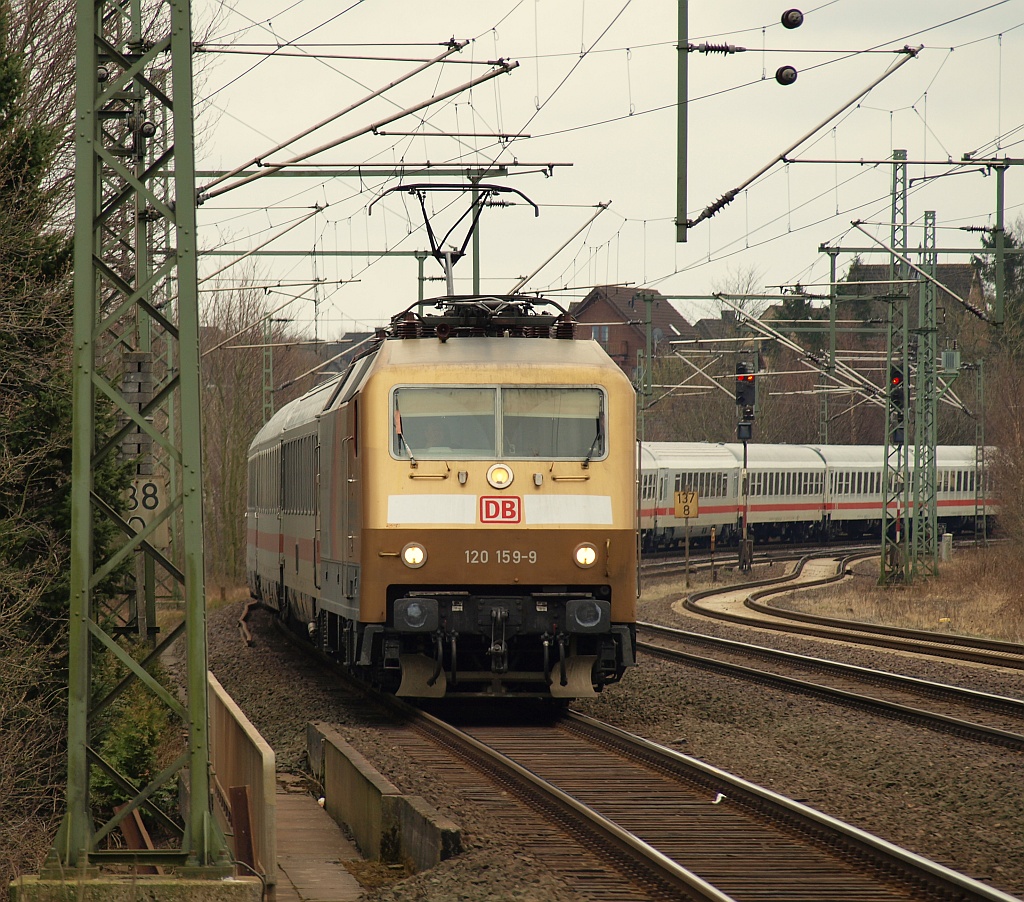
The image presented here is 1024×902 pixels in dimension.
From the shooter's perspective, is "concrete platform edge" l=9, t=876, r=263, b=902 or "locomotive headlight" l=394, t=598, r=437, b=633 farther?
"locomotive headlight" l=394, t=598, r=437, b=633

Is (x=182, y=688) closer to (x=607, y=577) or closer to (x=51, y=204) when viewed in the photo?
(x=51, y=204)

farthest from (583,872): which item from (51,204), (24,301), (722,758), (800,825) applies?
(51,204)

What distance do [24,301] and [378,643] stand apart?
4108 mm

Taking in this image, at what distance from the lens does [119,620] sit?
20000mm

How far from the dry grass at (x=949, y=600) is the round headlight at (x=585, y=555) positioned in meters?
13.2

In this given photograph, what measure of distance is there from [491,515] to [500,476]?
0.35 meters

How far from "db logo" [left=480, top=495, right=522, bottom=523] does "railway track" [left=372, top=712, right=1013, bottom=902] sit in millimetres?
1789

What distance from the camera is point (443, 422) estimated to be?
1314cm

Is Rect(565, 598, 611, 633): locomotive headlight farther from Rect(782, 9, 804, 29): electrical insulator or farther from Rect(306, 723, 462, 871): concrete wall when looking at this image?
Rect(782, 9, 804, 29): electrical insulator

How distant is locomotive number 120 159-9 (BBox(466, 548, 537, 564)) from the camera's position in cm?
1288

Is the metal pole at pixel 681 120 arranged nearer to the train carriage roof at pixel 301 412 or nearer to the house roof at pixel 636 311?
the train carriage roof at pixel 301 412

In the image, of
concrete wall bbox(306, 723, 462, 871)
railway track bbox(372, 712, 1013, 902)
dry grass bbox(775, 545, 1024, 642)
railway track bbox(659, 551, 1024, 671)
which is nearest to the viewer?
railway track bbox(372, 712, 1013, 902)

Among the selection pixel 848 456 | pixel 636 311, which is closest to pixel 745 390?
pixel 848 456

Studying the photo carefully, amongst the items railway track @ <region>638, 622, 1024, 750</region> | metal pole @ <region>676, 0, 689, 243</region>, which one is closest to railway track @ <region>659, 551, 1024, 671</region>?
railway track @ <region>638, 622, 1024, 750</region>
